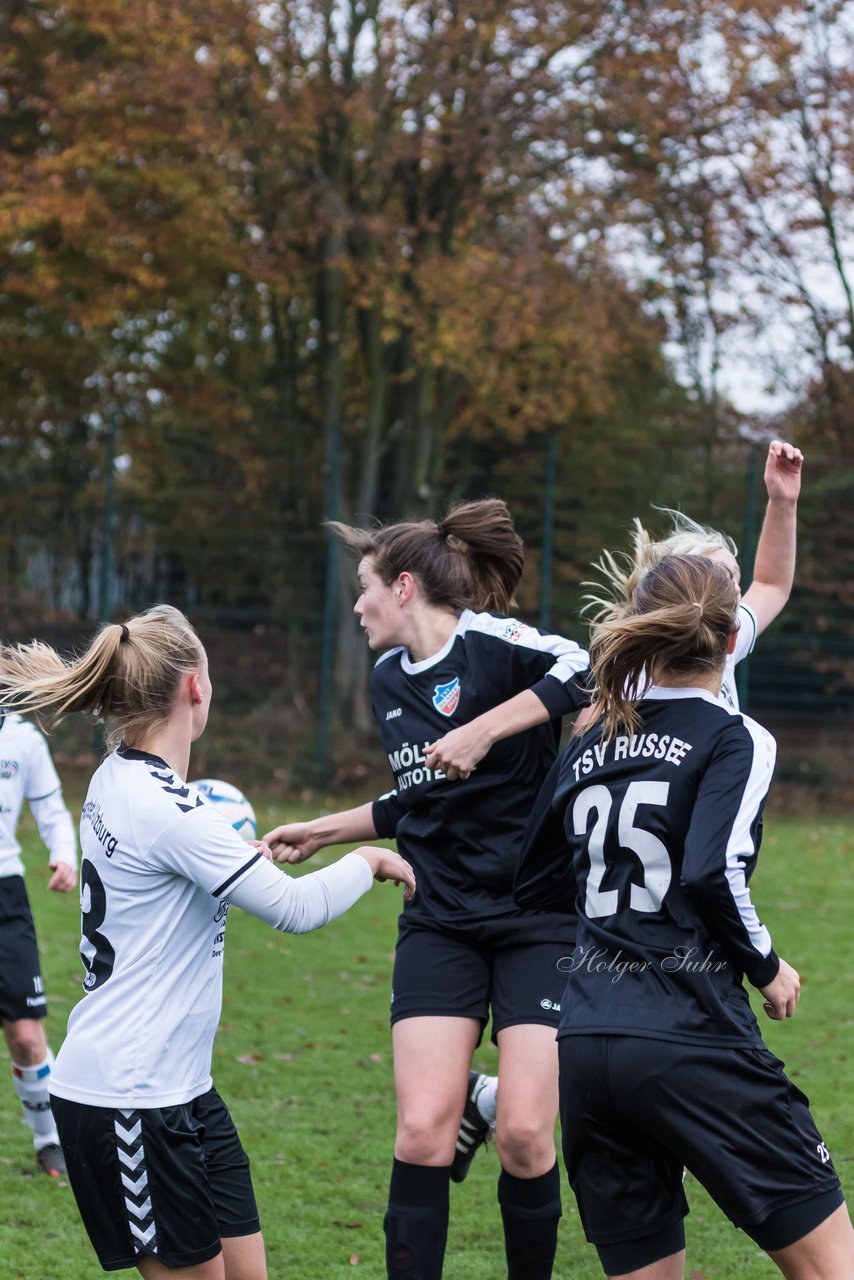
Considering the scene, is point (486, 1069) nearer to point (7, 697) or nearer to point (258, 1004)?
point (258, 1004)

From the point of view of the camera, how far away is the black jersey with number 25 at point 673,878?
290 centimetres

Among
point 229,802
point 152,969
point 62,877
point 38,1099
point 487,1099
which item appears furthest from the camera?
point 38,1099

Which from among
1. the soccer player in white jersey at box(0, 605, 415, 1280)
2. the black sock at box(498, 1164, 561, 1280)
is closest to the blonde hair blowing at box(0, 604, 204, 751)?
the soccer player in white jersey at box(0, 605, 415, 1280)

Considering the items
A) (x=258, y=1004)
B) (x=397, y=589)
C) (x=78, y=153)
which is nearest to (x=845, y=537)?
(x=78, y=153)

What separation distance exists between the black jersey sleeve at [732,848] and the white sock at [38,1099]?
3.30 metres

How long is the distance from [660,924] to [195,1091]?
3.44 ft

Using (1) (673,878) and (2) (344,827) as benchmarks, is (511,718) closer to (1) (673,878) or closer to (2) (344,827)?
(2) (344,827)

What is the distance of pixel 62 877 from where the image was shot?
5305 mm

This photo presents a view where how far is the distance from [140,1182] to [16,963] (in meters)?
2.51

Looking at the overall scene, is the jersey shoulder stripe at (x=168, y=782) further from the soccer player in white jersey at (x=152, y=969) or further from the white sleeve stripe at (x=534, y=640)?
the white sleeve stripe at (x=534, y=640)

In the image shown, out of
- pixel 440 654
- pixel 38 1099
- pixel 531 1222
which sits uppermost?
pixel 440 654

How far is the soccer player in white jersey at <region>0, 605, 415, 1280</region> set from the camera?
304 centimetres

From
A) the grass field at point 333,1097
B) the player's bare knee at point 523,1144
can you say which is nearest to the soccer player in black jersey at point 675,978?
the player's bare knee at point 523,1144

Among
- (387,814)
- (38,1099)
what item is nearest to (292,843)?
(387,814)
